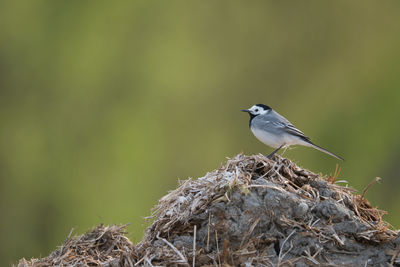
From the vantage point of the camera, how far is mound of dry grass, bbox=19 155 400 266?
3.36m

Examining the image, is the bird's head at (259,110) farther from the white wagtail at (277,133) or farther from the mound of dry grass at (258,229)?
the mound of dry grass at (258,229)

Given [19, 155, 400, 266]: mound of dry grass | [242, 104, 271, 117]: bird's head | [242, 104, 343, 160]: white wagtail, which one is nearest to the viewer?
[19, 155, 400, 266]: mound of dry grass

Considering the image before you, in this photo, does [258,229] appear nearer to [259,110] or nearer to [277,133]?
[277,133]

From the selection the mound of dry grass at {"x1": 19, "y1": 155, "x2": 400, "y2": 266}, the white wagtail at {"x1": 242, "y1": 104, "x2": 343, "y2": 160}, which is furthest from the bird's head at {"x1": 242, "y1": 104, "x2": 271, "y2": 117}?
the mound of dry grass at {"x1": 19, "y1": 155, "x2": 400, "y2": 266}

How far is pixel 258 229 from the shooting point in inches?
137

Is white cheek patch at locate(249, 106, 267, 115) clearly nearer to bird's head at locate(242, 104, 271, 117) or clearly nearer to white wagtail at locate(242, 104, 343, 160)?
bird's head at locate(242, 104, 271, 117)

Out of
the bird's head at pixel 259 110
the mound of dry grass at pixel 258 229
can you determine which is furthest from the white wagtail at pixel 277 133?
the mound of dry grass at pixel 258 229

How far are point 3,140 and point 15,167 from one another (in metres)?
0.73

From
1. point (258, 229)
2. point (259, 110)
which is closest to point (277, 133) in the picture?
point (259, 110)

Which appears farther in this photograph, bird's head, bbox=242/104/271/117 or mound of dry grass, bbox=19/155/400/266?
bird's head, bbox=242/104/271/117

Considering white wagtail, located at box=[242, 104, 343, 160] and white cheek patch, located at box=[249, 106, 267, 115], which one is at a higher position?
white cheek patch, located at box=[249, 106, 267, 115]

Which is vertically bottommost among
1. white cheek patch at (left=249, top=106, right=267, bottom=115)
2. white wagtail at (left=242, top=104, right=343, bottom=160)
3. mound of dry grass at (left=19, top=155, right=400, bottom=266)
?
mound of dry grass at (left=19, top=155, right=400, bottom=266)

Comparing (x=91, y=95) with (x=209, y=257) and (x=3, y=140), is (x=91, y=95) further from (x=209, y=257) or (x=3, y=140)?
(x=209, y=257)

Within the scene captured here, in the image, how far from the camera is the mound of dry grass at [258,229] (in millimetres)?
3363
